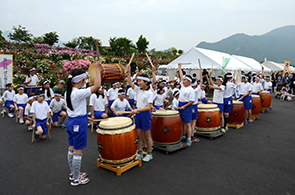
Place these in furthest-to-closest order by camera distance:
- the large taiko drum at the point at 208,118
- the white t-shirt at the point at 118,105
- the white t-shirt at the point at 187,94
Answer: the large taiko drum at the point at 208,118 < the white t-shirt at the point at 118,105 < the white t-shirt at the point at 187,94

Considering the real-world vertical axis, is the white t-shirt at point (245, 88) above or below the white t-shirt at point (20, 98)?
above

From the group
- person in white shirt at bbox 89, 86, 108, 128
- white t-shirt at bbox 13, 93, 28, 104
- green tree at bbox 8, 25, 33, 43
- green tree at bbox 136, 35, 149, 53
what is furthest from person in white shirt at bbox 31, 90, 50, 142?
green tree at bbox 136, 35, 149, 53

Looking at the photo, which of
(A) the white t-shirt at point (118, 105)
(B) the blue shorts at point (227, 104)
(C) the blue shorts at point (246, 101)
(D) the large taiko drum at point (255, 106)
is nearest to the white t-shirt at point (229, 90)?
(B) the blue shorts at point (227, 104)

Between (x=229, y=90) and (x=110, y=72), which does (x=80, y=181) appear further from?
(x=110, y=72)

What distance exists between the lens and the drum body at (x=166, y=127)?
461cm

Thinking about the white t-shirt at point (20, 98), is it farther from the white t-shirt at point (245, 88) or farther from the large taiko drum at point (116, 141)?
the white t-shirt at point (245, 88)

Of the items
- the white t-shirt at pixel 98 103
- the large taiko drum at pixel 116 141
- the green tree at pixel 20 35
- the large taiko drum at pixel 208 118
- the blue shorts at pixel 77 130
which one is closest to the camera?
the blue shorts at pixel 77 130

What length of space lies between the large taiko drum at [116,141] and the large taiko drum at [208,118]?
2.64 metres

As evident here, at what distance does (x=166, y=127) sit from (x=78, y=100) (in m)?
2.22

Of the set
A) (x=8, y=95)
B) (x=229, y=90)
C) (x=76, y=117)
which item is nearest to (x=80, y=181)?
(x=76, y=117)

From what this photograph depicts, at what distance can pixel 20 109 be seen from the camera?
7.18 metres

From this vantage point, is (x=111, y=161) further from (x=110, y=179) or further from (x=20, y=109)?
(x=20, y=109)

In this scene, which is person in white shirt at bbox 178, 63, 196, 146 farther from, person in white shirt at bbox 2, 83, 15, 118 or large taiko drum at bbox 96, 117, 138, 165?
person in white shirt at bbox 2, 83, 15, 118

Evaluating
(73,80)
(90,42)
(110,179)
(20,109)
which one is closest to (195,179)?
(110,179)
